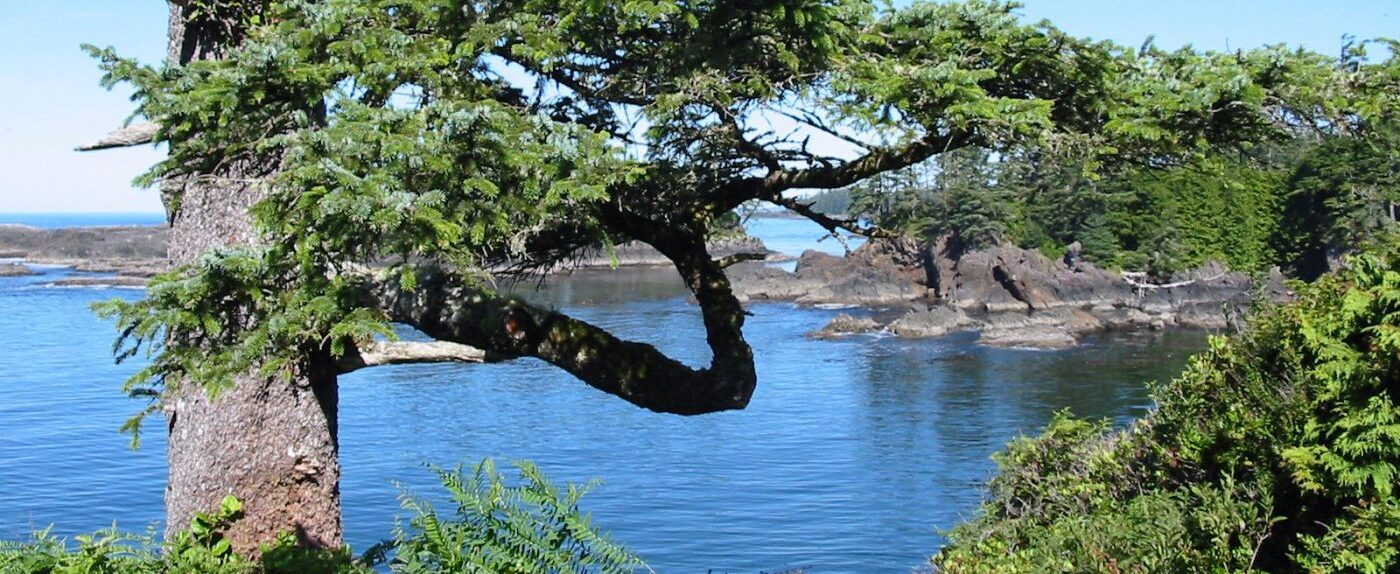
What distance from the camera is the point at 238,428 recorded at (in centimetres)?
679

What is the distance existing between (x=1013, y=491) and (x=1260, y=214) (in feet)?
149

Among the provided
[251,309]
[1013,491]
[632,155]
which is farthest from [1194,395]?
[251,309]

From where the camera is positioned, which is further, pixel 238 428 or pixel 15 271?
pixel 15 271

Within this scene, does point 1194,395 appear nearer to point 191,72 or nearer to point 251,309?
point 251,309

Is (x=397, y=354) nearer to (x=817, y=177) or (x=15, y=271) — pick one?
(x=817, y=177)

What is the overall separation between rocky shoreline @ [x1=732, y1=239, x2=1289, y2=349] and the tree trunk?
34.5m

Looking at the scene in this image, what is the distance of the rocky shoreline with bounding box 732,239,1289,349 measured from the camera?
43.1m

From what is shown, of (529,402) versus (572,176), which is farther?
(529,402)

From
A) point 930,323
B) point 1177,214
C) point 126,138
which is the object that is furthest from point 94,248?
point 126,138

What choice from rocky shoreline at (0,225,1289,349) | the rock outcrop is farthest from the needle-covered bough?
the rock outcrop

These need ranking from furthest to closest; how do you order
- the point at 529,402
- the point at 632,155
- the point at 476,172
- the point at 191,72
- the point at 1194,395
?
the point at 529,402
the point at 1194,395
the point at 632,155
the point at 191,72
the point at 476,172

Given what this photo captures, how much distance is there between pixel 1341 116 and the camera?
21.0 feet

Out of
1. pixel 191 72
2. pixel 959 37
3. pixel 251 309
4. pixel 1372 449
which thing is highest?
pixel 959 37

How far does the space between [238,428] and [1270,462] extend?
17.8ft
